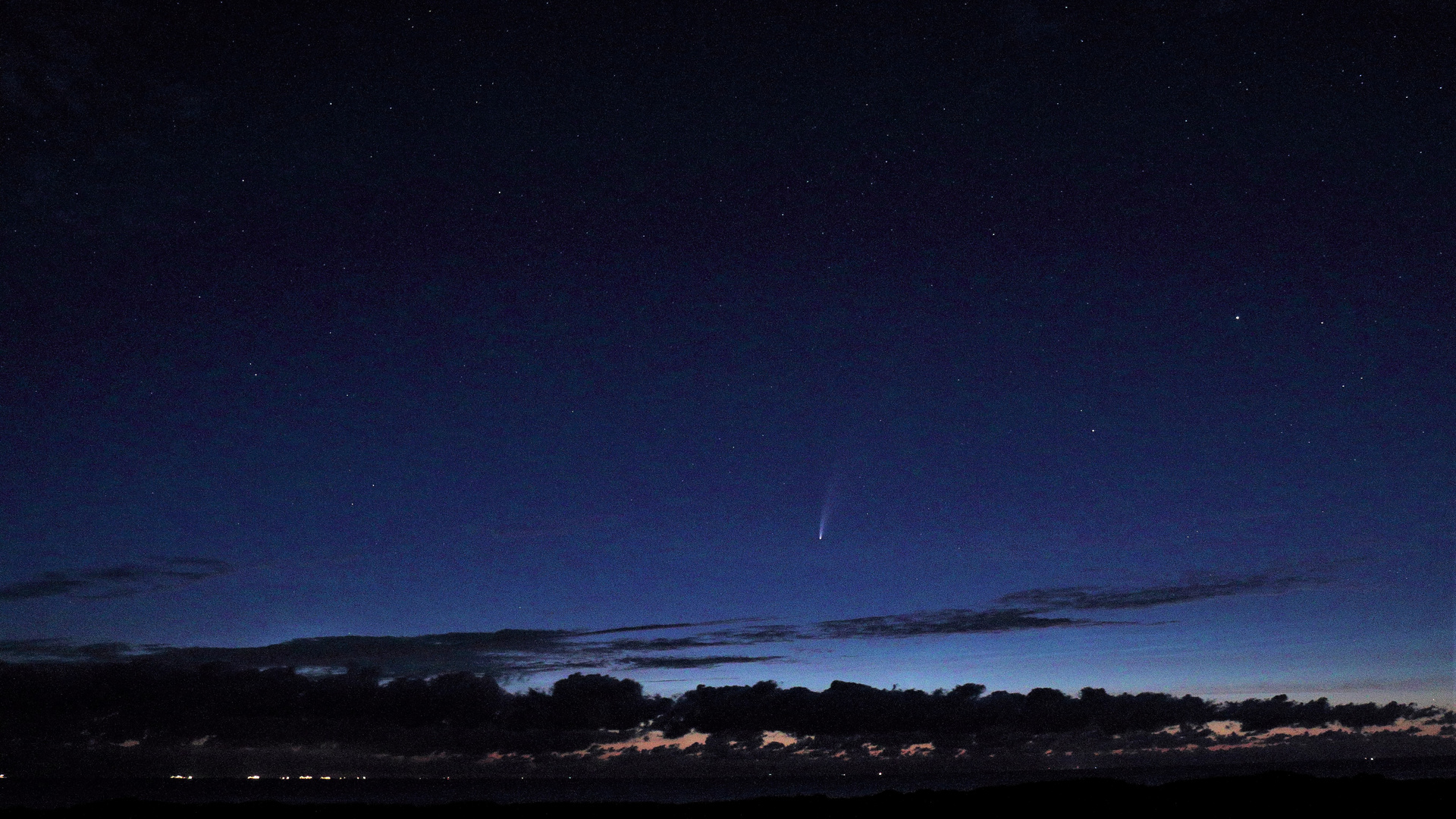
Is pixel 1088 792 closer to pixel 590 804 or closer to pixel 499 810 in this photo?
pixel 590 804

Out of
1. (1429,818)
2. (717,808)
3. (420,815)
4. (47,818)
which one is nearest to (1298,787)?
(1429,818)

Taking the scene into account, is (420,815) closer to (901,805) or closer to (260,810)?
(260,810)

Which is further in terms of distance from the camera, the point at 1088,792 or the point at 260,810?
the point at 260,810

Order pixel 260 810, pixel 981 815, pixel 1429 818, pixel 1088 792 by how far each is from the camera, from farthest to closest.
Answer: pixel 260 810
pixel 1088 792
pixel 981 815
pixel 1429 818

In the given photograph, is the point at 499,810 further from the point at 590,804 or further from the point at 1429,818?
the point at 1429,818

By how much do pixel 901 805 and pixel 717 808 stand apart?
695 centimetres

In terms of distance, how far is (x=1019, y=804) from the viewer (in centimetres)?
3628

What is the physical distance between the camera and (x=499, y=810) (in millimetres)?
38094

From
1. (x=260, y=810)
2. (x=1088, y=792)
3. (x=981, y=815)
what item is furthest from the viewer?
(x=260, y=810)

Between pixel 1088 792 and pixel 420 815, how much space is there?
25527 mm

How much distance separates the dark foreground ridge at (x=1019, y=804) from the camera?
34.2m

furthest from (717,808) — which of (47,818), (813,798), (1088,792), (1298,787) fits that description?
(47,818)

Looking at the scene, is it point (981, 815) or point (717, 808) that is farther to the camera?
point (717, 808)

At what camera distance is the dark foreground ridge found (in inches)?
1346
